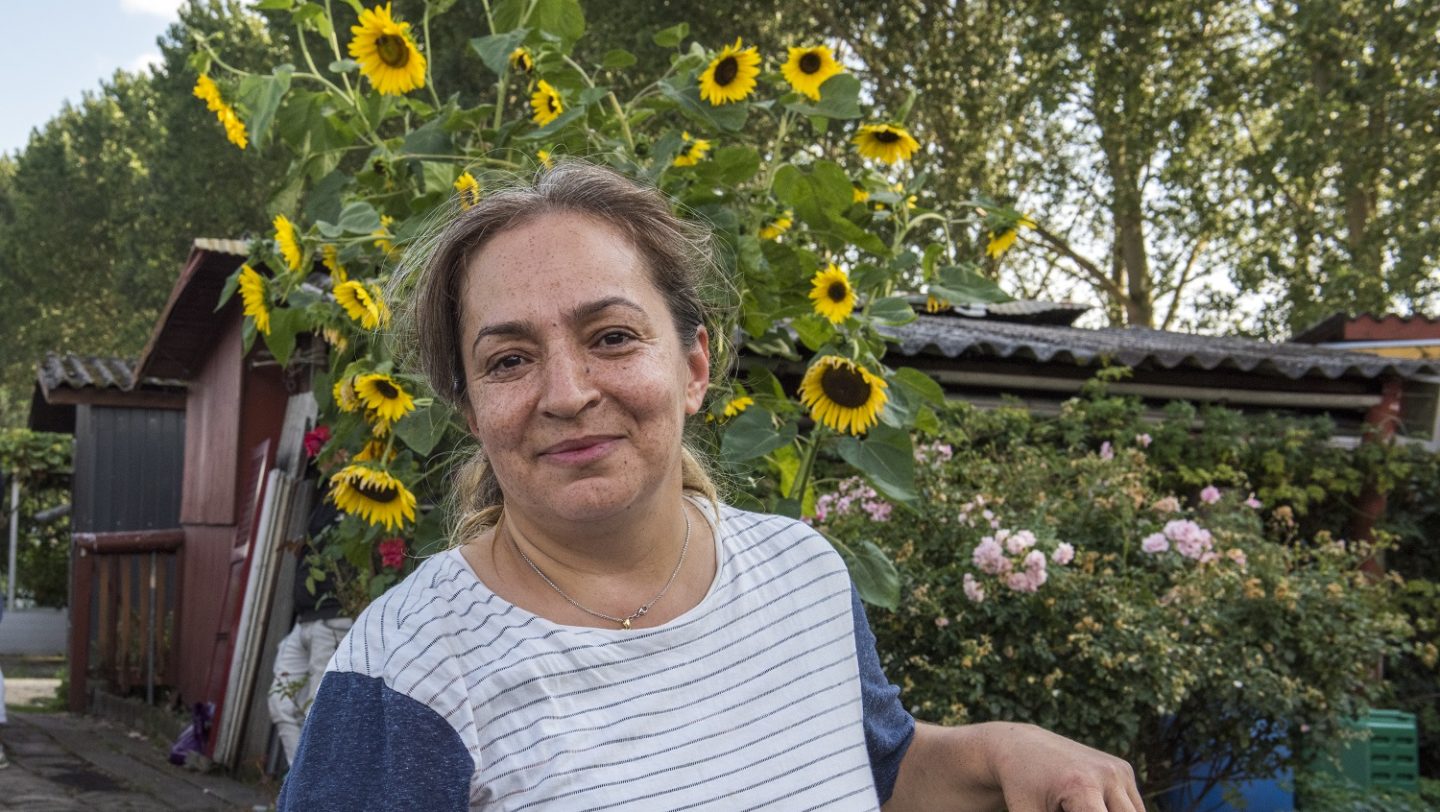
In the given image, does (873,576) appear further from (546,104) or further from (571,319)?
(571,319)

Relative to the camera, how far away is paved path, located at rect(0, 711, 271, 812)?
7035 mm

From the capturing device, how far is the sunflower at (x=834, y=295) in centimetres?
339

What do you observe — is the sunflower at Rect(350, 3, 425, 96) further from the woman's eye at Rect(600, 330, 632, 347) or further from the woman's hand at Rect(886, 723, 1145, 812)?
the woman's hand at Rect(886, 723, 1145, 812)

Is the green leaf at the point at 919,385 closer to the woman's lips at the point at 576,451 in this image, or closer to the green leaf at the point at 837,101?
the green leaf at the point at 837,101

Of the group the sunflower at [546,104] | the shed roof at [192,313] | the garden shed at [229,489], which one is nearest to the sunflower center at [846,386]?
the sunflower at [546,104]

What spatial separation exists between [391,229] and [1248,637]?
3.73 meters

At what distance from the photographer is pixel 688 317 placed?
1.83 m

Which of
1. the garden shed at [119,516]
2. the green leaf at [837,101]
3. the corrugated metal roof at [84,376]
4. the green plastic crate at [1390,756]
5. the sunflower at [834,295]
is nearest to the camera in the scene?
the sunflower at [834,295]

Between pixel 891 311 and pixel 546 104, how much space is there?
3.42ft

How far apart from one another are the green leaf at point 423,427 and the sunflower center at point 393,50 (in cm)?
93

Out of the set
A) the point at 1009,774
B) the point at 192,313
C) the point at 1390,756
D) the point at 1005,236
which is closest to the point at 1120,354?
the point at 1390,756

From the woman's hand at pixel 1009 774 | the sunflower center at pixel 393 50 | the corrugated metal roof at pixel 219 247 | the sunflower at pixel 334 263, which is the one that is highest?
the corrugated metal roof at pixel 219 247

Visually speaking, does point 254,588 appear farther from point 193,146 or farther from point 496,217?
point 193,146

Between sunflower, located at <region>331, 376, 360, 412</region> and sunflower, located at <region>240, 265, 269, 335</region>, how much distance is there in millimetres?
404
